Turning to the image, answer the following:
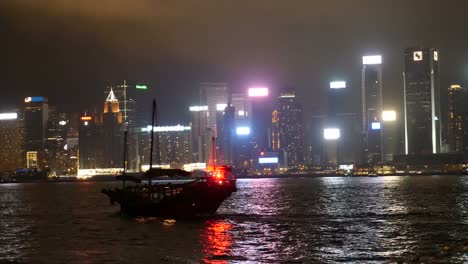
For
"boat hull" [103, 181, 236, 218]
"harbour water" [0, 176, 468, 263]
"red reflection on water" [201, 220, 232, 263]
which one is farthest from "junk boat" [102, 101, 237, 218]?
"red reflection on water" [201, 220, 232, 263]

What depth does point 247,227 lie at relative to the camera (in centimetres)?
7025

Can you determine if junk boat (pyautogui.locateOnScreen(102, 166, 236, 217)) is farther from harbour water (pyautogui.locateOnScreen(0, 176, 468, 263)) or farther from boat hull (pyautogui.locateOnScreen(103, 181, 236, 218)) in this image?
harbour water (pyautogui.locateOnScreen(0, 176, 468, 263))

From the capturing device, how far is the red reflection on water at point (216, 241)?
4784cm

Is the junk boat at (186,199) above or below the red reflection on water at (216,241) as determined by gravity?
above

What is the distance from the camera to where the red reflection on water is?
157ft

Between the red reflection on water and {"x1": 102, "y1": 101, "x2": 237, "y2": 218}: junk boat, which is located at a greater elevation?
{"x1": 102, "y1": 101, "x2": 237, "y2": 218}: junk boat

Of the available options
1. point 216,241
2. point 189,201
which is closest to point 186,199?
point 189,201

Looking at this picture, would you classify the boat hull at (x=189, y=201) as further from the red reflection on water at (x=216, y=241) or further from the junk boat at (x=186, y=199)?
the red reflection on water at (x=216, y=241)

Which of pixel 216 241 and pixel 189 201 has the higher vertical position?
pixel 189 201

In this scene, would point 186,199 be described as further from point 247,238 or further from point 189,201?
point 247,238

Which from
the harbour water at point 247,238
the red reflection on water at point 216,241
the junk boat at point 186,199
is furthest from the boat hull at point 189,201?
the red reflection on water at point 216,241

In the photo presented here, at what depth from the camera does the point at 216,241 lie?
57281mm

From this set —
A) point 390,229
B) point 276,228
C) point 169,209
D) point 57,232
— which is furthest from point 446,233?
point 57,232

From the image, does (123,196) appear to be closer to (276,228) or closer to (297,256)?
(276,228)
